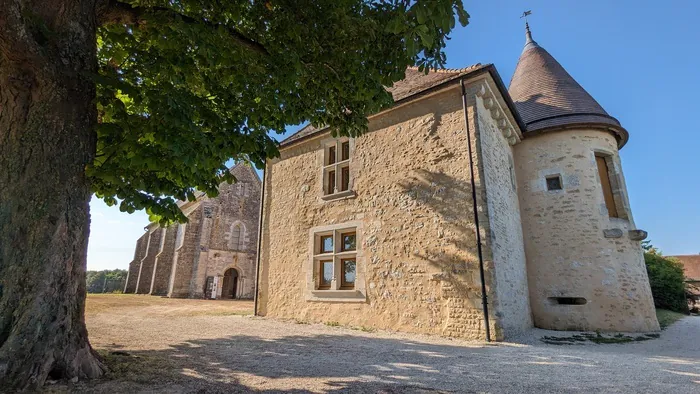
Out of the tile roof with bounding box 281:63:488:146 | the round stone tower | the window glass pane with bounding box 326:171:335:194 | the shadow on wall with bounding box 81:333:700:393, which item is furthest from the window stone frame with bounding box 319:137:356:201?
the round stone tower

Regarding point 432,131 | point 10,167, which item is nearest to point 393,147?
point 432,131

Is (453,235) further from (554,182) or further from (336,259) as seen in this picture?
(554,182)

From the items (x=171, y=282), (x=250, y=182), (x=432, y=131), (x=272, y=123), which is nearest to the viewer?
(x=272, y=123)

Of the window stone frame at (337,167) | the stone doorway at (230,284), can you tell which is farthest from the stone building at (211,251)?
the window stone frame at (337,167)

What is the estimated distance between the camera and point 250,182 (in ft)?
83.8

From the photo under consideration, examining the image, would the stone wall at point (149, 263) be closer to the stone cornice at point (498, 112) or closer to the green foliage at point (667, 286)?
the stone cornice at point (498, 112)

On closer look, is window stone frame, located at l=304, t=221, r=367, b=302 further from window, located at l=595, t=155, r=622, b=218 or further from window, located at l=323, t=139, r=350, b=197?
window, located at l=595, t=155, r=622, b=218

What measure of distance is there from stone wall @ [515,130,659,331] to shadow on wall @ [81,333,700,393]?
311 cm

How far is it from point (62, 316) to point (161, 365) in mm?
1101

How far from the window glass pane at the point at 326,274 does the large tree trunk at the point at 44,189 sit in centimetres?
574

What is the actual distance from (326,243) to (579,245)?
6143mm

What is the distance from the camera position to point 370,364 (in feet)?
12.8

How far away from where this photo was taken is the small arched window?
23.5 metres

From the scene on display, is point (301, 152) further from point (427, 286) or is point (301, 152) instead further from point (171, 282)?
point (171, 282)
